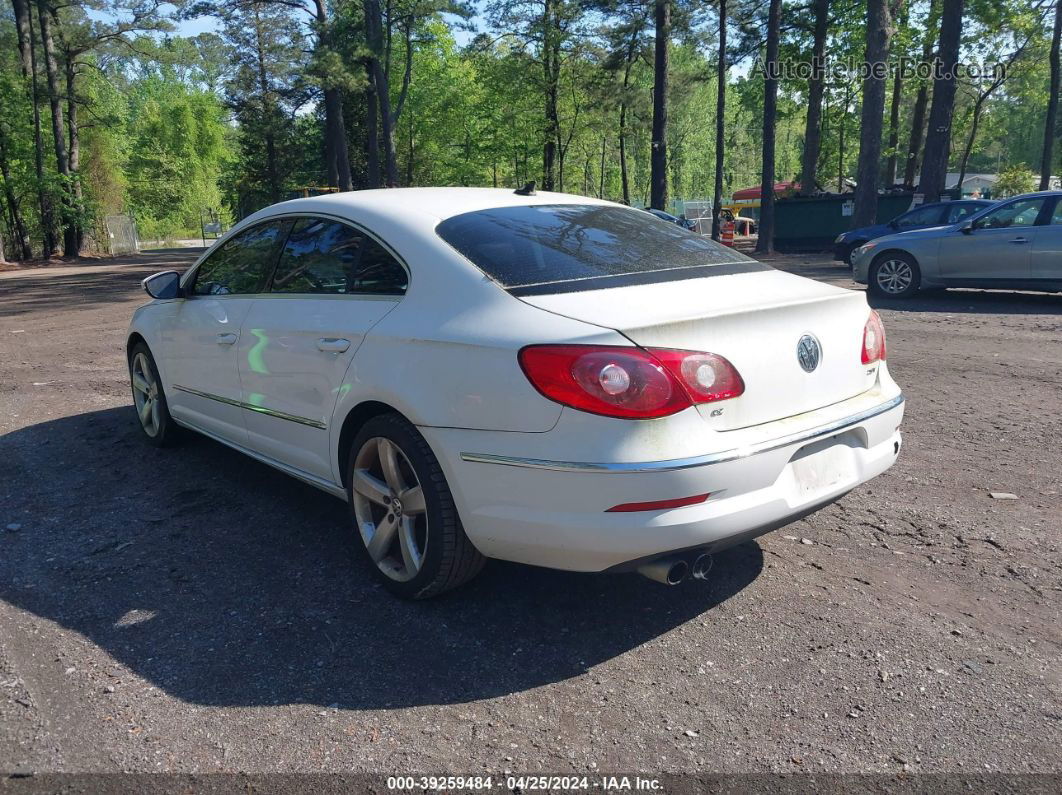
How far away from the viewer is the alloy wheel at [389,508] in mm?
3254

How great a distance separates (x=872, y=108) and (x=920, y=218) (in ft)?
14.6

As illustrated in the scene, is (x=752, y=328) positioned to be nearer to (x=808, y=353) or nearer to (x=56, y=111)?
(x=808, y=353)

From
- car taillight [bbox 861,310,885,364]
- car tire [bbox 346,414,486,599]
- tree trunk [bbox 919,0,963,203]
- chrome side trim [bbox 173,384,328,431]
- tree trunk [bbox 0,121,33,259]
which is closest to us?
car tire [bbox 346,414,486,599]

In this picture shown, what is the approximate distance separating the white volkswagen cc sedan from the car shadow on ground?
0.86ft

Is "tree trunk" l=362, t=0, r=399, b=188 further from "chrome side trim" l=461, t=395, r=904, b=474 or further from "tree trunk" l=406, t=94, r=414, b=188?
"chrome side trim" l=461, t=395, r=904, b=474

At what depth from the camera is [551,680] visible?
9.22 ft

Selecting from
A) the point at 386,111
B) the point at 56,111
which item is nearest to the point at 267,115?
the point at 56,111

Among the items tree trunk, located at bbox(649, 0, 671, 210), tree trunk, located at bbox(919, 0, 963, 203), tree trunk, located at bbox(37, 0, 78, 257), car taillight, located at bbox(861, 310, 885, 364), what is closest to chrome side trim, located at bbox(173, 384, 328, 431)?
car taillight, located at bbox(861, 310, 885, 364)

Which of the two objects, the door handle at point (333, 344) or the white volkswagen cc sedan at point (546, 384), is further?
the door handle at point (333, 344)

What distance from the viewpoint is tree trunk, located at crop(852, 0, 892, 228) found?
800 inches

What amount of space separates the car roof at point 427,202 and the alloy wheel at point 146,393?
1.81 m

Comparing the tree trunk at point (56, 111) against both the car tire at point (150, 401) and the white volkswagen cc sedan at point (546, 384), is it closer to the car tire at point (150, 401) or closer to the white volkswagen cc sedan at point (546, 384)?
the car tire at point (150, 401)

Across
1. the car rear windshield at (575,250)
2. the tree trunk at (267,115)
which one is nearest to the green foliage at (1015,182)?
the tree trunk at (267,115)

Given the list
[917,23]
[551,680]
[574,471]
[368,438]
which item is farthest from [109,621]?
[917,23]
